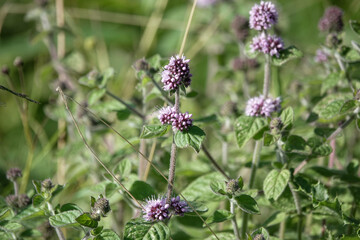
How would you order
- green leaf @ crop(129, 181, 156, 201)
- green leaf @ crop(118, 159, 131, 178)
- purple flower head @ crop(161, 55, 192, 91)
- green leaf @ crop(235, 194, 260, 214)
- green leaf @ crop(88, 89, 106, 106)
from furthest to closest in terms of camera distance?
green leaf @ crop(88, 89, 106, 106)
green leaf @ crop(118, 159, 131, 178)
green leaf @ crop(129, 181, 156, 201)
green leaf @ crop(235, 194, 260, 214)
purple flower head @ crop(161, 55, 192, 91)

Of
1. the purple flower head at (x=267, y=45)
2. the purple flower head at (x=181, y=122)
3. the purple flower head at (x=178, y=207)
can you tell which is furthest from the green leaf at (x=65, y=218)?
the purple flower head at (x=267, y=45)

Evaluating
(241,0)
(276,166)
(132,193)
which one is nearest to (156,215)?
(132,193)

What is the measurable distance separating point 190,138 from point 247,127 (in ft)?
1.05

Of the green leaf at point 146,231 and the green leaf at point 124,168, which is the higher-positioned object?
the green leaf at point 124,168

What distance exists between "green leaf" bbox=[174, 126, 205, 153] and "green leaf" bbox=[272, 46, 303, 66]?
410mm

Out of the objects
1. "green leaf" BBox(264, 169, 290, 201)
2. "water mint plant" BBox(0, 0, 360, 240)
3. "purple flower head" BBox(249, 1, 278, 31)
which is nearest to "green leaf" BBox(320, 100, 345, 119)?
"water mint plant" BBox(0, 0, 360, 240)

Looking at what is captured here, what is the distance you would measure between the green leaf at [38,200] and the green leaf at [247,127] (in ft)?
2.04

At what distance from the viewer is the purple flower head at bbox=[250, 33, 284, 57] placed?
4.53 ft

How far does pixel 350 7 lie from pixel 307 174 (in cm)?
183

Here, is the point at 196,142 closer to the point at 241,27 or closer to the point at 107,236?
the point at 107,236

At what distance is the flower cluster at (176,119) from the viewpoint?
1.15 metres

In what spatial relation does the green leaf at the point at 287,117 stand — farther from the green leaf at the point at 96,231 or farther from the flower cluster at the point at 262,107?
the green leaf at the point at 96,231

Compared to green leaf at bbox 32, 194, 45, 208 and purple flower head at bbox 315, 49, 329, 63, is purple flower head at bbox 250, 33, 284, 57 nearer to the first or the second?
purple flower head at bbox 315, 49, 329, 63

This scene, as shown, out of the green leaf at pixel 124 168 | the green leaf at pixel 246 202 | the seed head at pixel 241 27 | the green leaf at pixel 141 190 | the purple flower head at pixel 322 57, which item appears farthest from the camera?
the seed head at pixel 241 27
